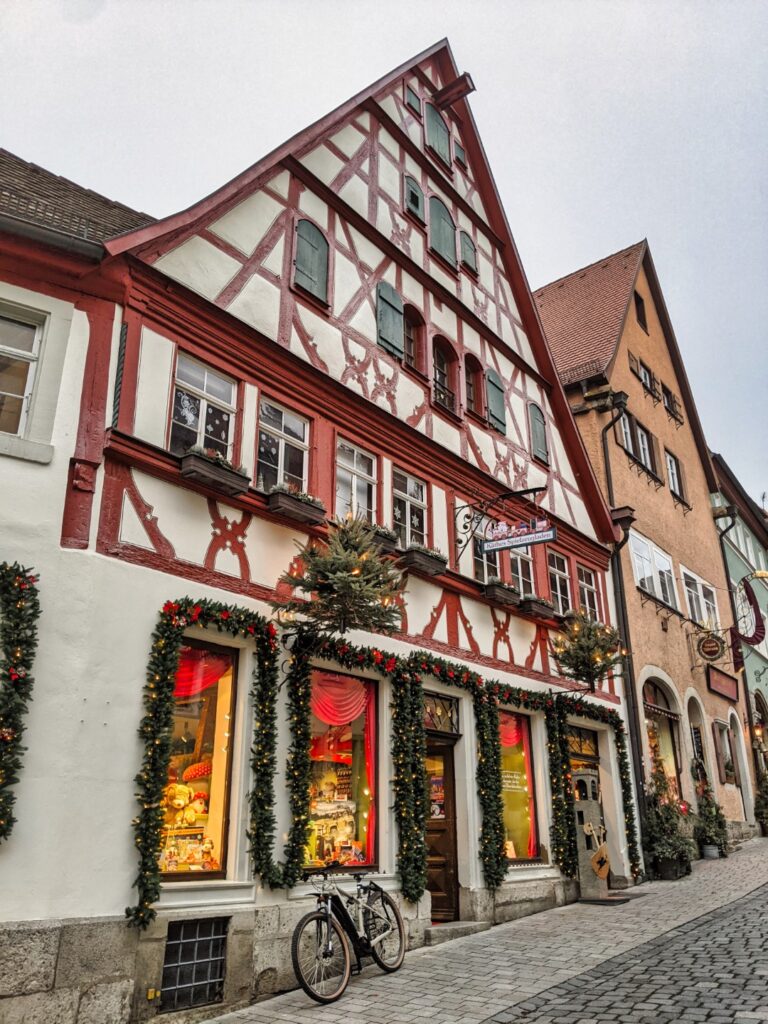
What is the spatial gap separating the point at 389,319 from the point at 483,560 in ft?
12.5

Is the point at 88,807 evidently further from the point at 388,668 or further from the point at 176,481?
the point at 388,668

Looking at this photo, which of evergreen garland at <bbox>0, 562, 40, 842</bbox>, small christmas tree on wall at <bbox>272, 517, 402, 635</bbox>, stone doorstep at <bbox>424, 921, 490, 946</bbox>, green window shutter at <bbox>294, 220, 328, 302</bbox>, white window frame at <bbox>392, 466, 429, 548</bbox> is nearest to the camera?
evergreen garland at <bbox>0, 562, 40, 842</bbox>

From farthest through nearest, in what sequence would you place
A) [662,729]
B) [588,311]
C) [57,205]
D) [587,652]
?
1. [588,311]
2. [662,729]
3. [587,652]
4. [57,205]

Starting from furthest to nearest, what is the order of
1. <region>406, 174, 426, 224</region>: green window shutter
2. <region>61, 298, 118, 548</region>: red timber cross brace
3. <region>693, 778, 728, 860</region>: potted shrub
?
<region>693, 778, 728, 860</region>: potted shrub → <region>406, 174, 426, 224</region>: green window shutter → <region>61, 298, 118, 548</region>: red timber cross brace

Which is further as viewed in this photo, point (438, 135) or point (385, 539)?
point (438, 135)

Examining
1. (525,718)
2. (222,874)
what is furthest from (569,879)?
(222,874)

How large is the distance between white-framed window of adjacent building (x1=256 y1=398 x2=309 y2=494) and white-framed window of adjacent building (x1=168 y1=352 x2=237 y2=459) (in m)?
0.45

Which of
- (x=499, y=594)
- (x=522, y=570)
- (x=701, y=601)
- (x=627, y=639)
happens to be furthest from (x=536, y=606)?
(x=701, y=601)

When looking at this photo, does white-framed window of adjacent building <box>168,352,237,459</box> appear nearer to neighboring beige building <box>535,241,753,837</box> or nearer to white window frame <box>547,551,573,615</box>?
white window frame <box>547,551,573,615</box>

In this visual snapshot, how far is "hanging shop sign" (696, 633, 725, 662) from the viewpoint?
779 inches

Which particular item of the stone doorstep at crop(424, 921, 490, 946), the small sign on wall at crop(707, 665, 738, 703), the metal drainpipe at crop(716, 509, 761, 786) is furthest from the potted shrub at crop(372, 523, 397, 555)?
the metal drainpipe at crop(716, 509, 761, 786)

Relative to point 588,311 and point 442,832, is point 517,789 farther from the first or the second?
point 588,311

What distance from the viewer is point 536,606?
13.4 meters

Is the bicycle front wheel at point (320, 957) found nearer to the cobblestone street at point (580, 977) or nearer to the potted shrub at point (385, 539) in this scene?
the cobblestone street at point (580, 977)
